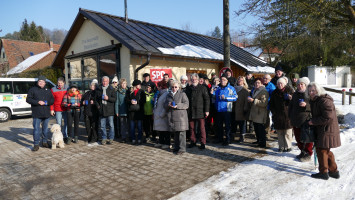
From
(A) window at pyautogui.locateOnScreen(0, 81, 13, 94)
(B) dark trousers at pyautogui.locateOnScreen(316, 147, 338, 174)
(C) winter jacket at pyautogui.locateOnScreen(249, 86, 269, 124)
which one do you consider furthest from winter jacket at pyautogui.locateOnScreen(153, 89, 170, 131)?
(A) window at pyautogui.locateOnScreen(0, 81, 13, 94)

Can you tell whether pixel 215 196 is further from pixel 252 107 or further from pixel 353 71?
pixel 353 71

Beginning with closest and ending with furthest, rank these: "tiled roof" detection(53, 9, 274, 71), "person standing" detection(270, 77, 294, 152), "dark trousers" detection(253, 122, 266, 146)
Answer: "person standing" detection(270, 77, 294, 152) < "dark trousers" detection(253, 122, 266, 146) < "tiled roof" detection(53, 9, 274, 71)

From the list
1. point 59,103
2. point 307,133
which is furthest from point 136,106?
point 307,133

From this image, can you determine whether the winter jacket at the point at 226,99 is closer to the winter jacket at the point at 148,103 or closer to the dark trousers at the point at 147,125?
the winter jacket at the point at 148,103

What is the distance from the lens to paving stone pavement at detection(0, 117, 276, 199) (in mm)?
3719

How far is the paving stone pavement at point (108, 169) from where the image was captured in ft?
12.2

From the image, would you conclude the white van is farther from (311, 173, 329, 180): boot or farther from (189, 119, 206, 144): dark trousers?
(311, 173, 329, 180): boot

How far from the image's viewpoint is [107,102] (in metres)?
6.44

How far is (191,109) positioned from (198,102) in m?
0.25

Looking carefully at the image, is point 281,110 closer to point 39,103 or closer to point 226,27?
point 226,27

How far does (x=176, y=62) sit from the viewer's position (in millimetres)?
10305

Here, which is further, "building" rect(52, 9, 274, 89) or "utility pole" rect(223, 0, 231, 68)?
"building" rect(52, 9, 274, 89)

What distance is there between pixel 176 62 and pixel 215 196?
24.9 feet

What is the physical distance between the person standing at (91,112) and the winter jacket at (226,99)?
3433 mm
